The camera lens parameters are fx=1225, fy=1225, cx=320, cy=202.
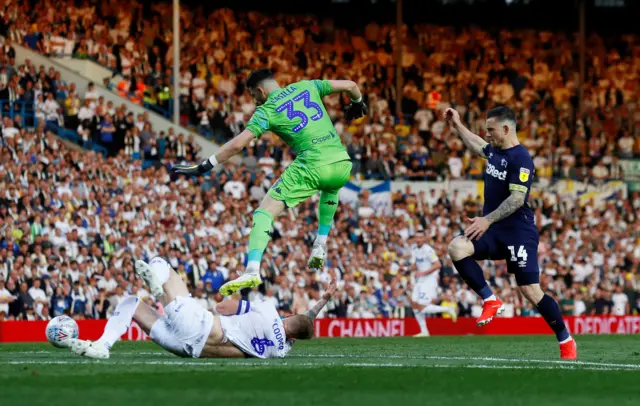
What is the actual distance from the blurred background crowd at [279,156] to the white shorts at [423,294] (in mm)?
2390

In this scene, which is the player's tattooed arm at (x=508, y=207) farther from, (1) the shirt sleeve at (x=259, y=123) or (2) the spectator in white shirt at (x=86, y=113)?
(2) the spectator in white shirt at (x=86, y=113)

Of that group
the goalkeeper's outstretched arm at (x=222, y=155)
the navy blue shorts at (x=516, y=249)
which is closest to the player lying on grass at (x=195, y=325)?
the goalkeeper's outstretched arm at (x=222, y=155)

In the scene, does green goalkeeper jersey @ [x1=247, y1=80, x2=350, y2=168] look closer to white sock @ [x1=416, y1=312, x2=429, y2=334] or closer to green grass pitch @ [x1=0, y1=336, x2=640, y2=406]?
green grass pitch @ [x1=0, y1=336, x2=640, y2=406]

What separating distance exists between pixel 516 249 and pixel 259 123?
120 inches

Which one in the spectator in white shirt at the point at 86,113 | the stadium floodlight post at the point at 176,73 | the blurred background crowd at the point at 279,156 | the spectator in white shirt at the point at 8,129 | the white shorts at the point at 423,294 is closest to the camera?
the white shorts at the point at 423,294

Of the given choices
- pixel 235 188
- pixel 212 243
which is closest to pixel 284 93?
pixel 212 243

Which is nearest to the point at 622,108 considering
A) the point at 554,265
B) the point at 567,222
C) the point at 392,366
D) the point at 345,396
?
the point at 567,222

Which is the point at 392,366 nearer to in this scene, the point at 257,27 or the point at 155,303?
the point at 155,303

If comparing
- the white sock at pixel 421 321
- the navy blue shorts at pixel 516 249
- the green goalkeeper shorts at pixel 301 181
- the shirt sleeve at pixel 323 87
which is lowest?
the white sock at pixel 421 321

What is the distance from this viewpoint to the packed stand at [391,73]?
3262 centimetres

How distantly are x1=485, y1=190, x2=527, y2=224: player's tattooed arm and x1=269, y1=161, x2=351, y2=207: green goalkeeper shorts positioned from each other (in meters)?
1.92

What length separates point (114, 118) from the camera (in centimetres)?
2961

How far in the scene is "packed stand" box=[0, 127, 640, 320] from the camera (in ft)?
80.3

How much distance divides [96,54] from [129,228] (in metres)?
7.63
